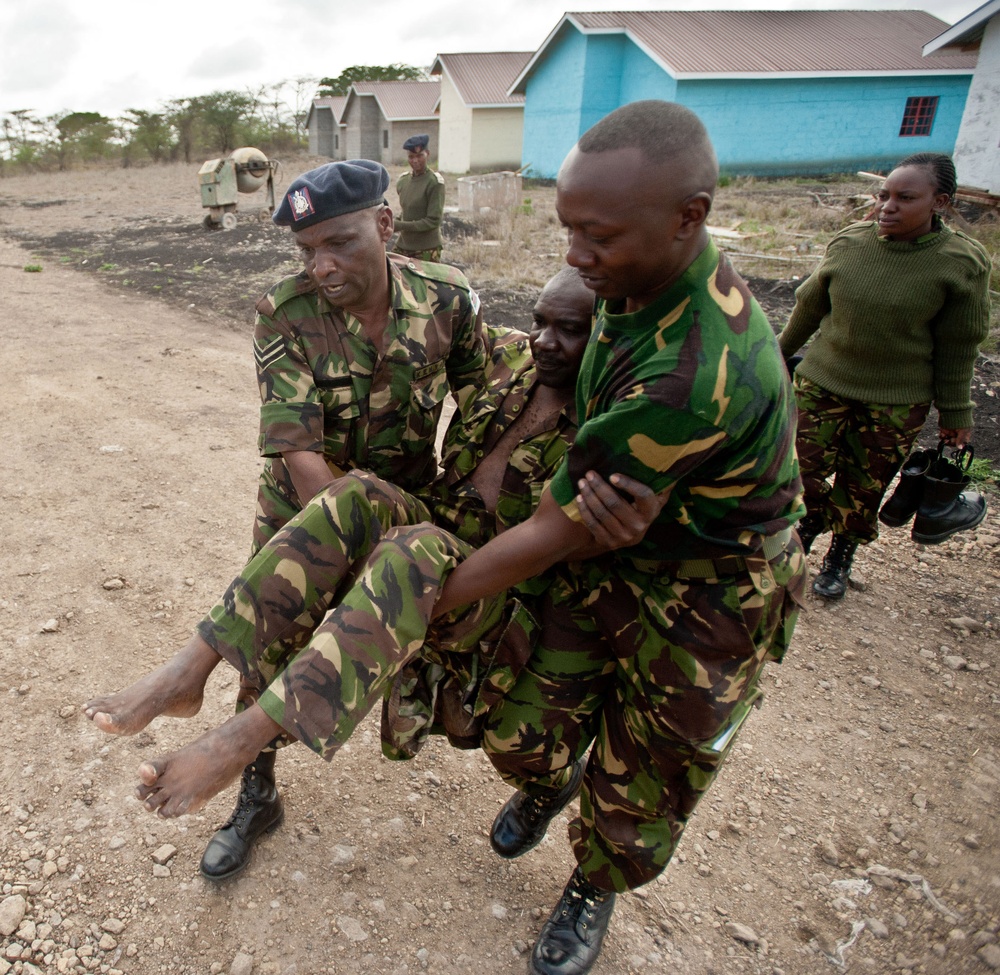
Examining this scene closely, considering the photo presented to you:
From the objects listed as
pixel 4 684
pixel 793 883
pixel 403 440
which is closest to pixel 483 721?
pixel 403 440

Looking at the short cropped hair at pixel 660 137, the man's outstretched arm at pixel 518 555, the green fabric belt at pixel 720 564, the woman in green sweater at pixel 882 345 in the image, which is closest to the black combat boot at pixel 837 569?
the woman in green sweater at pixel 882 345

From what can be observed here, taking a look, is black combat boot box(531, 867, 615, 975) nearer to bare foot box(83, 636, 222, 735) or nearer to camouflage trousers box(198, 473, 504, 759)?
camouflage trousers box(198, 473, 504, 759)

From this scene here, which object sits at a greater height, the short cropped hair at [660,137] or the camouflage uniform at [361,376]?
the short cropped hair at [660,137]

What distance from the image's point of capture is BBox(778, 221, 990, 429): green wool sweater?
128 inches

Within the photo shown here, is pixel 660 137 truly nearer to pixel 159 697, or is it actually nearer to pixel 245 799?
pixel 159 697

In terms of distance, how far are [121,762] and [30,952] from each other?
26.0 inches

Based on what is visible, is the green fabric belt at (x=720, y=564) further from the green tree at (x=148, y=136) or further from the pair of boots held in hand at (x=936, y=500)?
the green tree at (x=148, y=136)

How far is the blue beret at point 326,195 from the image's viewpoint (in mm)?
2100

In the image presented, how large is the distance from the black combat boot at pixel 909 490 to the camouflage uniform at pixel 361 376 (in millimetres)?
2199

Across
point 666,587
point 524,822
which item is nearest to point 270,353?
point 666,587

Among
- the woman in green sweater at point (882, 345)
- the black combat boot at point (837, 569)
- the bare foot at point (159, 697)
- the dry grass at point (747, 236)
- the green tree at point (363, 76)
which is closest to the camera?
the bare foot at point (159, 697)

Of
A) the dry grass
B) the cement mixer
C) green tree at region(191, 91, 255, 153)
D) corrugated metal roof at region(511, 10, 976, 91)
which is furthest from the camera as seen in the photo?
green tree at region(191, 91, 255, 153)

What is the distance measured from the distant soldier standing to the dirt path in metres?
4.54

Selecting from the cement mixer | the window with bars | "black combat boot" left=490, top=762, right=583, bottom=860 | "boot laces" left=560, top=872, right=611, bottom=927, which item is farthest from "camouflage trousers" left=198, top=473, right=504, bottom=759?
the window with bars
